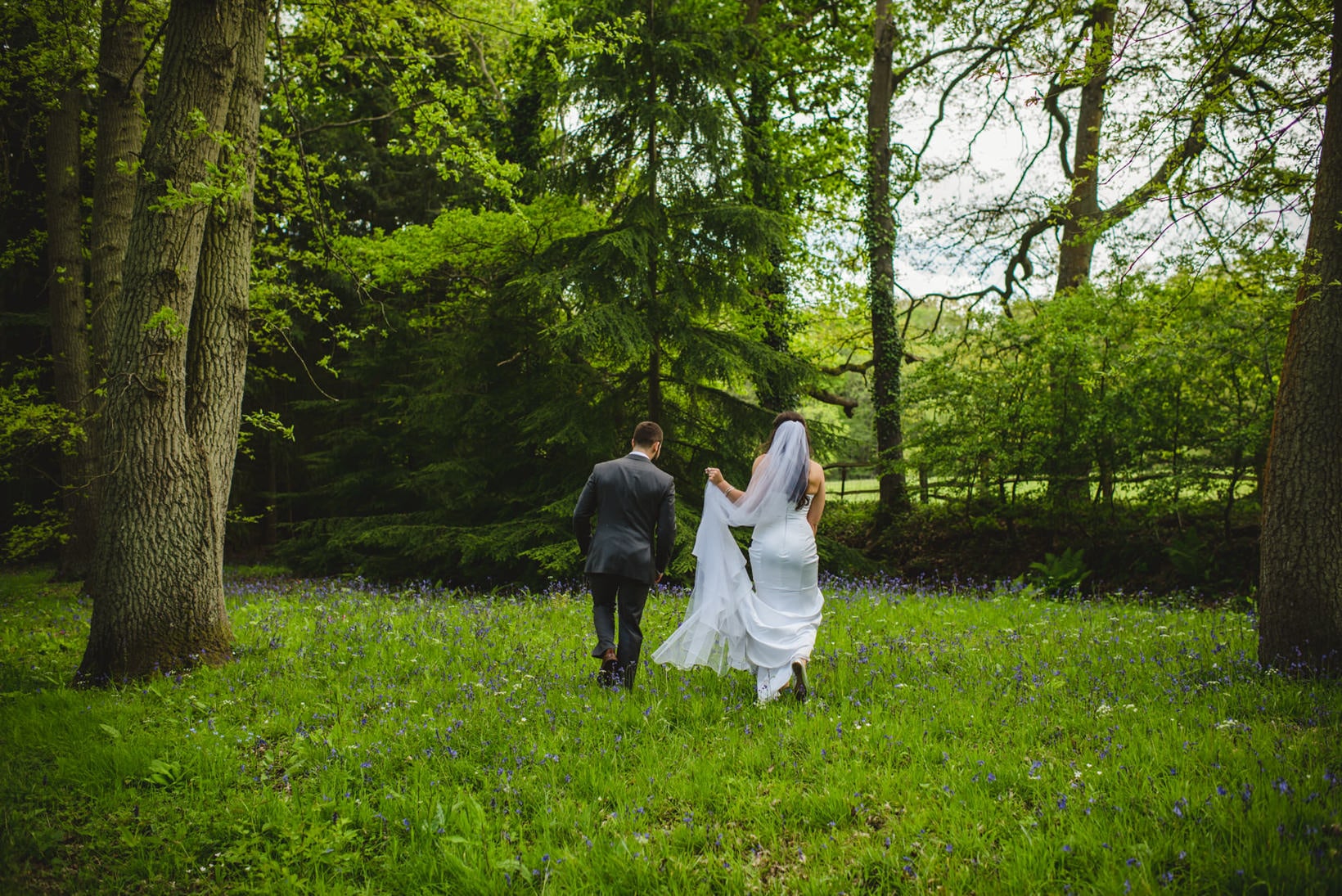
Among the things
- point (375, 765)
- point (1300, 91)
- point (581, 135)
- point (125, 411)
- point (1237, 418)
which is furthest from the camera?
point (581, 135)

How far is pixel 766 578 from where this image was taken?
6.61 meters

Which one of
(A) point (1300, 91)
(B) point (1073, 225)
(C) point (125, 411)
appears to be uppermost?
(B) point (1073, 225)

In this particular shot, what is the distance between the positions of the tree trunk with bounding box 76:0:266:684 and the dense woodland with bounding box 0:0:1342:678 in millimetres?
31

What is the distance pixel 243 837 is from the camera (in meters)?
4.30

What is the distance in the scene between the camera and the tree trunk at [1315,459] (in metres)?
5.91

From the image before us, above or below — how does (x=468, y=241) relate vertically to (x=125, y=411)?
above

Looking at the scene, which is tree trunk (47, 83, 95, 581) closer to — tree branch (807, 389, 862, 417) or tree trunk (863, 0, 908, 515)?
tree branch (807, 389, 862, 417)

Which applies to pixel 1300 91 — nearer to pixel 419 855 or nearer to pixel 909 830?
pixel 909 830

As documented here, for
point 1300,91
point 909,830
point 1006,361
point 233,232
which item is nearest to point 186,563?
point 233,232

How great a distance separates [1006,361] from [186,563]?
12.7m

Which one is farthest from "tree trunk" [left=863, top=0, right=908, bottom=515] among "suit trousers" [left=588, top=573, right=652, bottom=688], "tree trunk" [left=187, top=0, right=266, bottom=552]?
"tree trunk" [left=187, top=0, right=266, bottom=552]

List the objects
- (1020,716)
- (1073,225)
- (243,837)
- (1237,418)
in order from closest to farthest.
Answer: (243,837), (1020,716), (1237,418), (1073,225)

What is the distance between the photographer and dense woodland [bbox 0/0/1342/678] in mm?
6863

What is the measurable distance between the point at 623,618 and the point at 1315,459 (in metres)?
5.41
